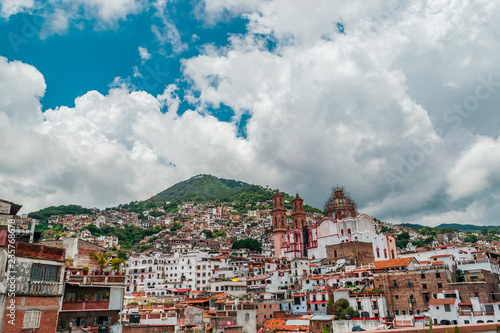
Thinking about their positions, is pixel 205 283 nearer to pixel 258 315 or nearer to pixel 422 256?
pixel 258 315

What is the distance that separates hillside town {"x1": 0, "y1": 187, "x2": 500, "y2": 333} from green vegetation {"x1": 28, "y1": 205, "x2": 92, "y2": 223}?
59.4 m

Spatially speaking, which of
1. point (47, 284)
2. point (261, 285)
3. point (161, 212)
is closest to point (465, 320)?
point (261, 285)

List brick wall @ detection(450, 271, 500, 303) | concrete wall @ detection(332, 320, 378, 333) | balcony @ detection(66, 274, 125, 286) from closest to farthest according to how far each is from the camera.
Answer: balcony @ detection(66, 274, 125, 286) < concrete wall @ detection(332, 320, 378, 333) < brick wall @ detection(450, 271, 500, 303)

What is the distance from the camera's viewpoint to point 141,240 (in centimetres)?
11881

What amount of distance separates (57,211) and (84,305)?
5424 inches

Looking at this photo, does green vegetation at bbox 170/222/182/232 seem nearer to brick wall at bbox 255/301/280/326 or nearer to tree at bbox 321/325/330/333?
brick wall at bbox 255/301/280/326

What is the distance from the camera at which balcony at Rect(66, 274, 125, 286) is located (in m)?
22.4

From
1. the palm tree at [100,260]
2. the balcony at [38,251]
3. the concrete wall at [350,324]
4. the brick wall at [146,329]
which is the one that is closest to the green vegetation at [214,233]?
the concrete wall at [350,324]

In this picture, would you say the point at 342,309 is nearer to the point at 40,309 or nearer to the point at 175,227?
the point at 40,309

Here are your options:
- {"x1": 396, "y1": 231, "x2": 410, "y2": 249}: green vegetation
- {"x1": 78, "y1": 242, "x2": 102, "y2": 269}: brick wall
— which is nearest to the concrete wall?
{"x1": 78, "y1": 242, "x2": 102, "y2": 269}: brick wall

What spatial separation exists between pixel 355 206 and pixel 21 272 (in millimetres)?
66968

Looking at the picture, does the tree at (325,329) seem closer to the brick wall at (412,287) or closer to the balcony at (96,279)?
the brick wall at (412,287)

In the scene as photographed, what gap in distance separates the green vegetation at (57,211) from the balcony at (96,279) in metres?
122

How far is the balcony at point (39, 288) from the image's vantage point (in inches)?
672
